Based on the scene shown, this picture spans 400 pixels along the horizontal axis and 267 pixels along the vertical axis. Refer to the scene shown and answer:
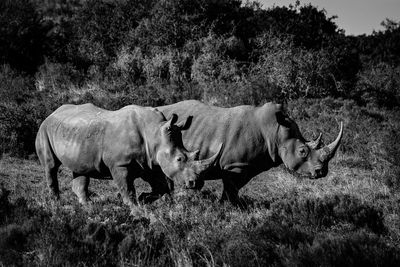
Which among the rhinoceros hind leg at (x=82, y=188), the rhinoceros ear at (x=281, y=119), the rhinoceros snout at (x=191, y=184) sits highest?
the rhinoceros ear at (x=281, y=119)

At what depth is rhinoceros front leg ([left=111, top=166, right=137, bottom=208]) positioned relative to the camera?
6672 mm

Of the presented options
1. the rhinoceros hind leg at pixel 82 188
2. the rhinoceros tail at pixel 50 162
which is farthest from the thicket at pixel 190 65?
the rhinoceros hind leg at pixel 82 188

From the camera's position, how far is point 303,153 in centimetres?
777

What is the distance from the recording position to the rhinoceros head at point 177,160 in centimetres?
627

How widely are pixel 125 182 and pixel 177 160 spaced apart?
793 millimetres

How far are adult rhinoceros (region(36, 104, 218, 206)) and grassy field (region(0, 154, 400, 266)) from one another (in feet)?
1.38

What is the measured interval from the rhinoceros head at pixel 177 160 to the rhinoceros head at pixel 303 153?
67.9 inches

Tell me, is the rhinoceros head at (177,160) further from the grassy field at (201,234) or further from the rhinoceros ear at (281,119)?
the rhinoceros ear at (281,119)

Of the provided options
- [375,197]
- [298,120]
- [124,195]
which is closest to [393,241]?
[375,197]

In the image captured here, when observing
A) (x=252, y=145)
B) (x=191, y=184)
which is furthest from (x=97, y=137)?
(x=252, y=145)

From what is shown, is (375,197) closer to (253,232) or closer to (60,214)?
(253,232)

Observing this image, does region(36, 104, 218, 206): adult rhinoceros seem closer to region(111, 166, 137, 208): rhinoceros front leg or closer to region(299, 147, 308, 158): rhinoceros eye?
region(111, 166, 137, 208): rhinoceros front leg

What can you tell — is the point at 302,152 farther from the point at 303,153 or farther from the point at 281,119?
the point at 281,119

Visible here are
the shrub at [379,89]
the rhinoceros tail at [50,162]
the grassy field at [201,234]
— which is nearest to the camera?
the grassy field at [201,234]
